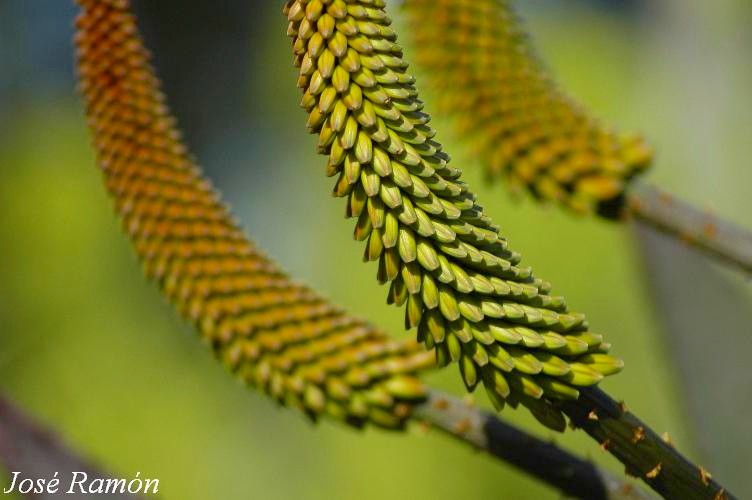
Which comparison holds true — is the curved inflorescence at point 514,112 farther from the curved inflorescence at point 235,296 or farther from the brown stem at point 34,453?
the brown stem at point 34,453

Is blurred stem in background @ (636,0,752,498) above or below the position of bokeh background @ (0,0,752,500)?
above

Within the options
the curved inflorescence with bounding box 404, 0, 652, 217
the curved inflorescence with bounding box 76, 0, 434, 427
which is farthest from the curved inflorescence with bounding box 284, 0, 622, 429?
the curved inflorescence with bounding box 404, 0, 652, 217

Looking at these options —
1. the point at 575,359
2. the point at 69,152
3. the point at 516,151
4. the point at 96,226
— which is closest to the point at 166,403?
the point at 96,226

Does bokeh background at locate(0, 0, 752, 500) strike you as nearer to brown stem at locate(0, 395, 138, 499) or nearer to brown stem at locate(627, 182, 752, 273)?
brown stem at locate(627, 182, 752, 273)

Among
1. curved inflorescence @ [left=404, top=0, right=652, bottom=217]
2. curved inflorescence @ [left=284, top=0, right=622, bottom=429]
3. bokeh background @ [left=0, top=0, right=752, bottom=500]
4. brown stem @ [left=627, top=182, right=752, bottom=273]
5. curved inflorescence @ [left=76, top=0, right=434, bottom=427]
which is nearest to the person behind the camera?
curved inflorescence @ [left=284, top=0, right=622, bottom=429]

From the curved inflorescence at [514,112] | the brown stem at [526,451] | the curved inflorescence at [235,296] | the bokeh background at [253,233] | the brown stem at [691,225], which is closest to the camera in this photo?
the brown stem at [526,451]

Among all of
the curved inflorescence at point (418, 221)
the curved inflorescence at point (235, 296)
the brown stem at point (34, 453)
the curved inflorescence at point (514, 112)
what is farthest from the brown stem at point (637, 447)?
the curved inflorescence at point (514, 112)

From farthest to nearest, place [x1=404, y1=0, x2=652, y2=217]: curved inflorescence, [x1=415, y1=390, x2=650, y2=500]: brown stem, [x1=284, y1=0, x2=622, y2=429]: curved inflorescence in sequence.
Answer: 1. [x1=404, y1=0, x2=652, y2=217]: curved inflorescence
2. [x1=415, y1=390, x2=650, y2=500]: brown stem
3. [x1=284, y1=0, x2=622, y2=429]: curved inflorescence
